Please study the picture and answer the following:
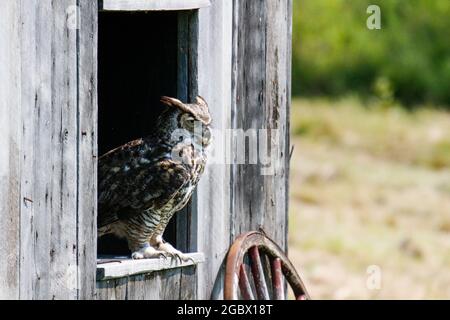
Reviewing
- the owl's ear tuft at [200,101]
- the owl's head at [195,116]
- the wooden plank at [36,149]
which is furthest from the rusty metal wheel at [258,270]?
the wooden plank at [36,149]

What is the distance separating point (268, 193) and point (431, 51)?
13495 millimetres

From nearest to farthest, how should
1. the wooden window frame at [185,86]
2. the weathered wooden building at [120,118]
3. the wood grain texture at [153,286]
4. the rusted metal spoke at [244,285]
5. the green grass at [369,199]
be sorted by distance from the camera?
the weathered wooden building at [120,118] < the wood grain texture at [153,286] < the wooden window frame at [185,86] < the rusted metal spoke at [244,285] < the green grass at [369,199]

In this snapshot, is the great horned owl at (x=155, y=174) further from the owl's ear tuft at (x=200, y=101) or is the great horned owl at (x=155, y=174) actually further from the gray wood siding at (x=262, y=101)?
the gray wood siding at (x=262, y=101)

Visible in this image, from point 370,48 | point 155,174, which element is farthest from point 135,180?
point 370,48

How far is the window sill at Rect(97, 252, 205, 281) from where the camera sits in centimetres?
537

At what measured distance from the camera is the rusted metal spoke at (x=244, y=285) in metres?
6.09

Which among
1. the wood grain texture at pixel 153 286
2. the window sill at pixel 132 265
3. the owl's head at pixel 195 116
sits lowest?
the wood grain texture at pixel 153 286

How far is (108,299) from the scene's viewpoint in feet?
17.8

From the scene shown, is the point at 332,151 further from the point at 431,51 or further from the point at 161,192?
the point at 161,192

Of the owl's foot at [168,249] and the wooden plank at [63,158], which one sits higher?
the wooden plank at [63,158]

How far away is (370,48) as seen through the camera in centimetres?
1933

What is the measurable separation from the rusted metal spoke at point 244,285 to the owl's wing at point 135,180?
0.66 m

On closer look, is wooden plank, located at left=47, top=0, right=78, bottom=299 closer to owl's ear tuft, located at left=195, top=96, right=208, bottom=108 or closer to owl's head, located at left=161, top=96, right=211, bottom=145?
owl's head, located at left=161, top=96, right=211, bottom=145

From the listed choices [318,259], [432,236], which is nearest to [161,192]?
[318,259]
